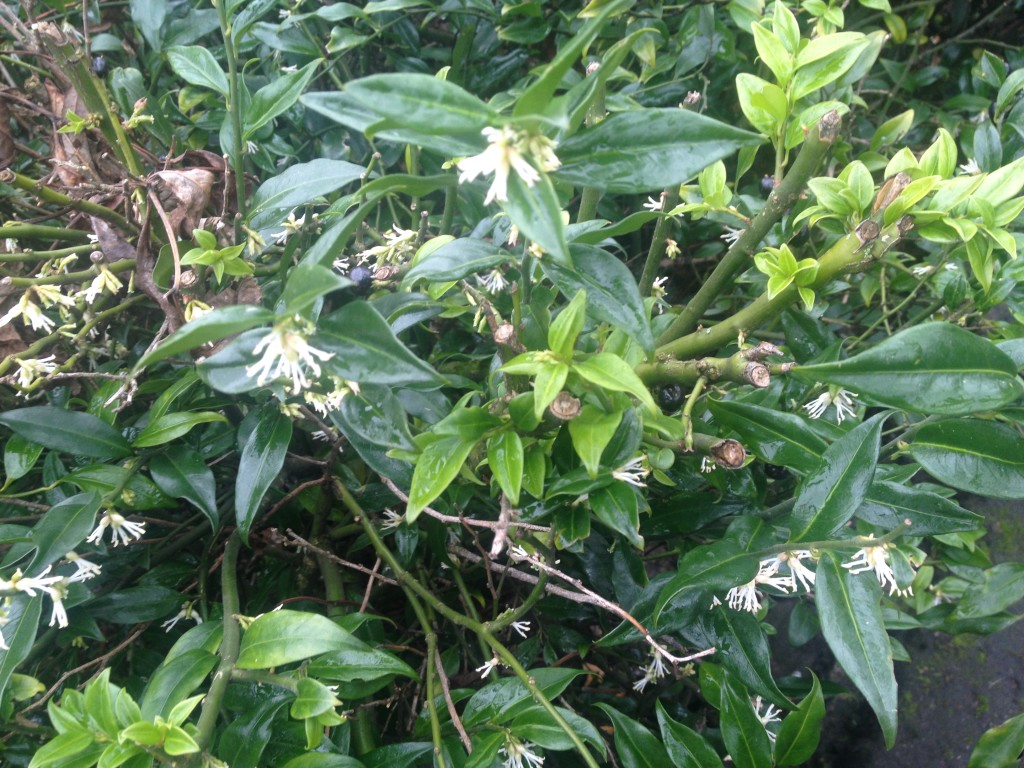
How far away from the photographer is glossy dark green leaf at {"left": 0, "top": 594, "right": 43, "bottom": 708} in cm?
62

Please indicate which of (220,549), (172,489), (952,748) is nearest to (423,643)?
(220,549)

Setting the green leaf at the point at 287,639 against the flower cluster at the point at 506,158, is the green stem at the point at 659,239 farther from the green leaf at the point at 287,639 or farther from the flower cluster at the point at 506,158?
the green leaf at the point at 287,639

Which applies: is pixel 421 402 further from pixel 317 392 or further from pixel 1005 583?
pixel 1005 583

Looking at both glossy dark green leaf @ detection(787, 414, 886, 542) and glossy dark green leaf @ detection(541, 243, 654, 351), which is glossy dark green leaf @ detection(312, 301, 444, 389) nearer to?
glossy dark green leaf @ detection(541, 243, 654, 351)

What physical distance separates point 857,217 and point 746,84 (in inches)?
7.1

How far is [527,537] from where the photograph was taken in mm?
775

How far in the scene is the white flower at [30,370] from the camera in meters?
0.72

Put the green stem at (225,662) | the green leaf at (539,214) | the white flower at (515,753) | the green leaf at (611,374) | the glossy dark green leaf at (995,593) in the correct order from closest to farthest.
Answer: the green leaf at (539,214) → the green leaf at (611,374) → the green stem at (225,662) → the white flower at (515,753) → the glossy dark green leaf at (995,593)

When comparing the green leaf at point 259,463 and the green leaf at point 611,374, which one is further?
the green leaf at point 259,463

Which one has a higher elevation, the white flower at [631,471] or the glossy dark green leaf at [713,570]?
the white flower at [631,471]

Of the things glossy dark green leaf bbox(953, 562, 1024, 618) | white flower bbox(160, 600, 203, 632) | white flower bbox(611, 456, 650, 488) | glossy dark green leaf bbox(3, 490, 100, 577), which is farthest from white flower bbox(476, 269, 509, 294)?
Result: glossy dark green leaf bbox(953, 562, 1024, 618)

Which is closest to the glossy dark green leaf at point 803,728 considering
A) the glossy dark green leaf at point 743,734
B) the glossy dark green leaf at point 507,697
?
the glossy dark green leaf at point 743,734

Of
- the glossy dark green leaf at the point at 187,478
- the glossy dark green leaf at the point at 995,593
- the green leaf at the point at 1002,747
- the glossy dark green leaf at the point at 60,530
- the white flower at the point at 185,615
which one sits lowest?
the green leaf at the point at 1002,747

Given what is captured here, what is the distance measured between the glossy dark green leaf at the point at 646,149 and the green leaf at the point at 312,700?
46 cm
